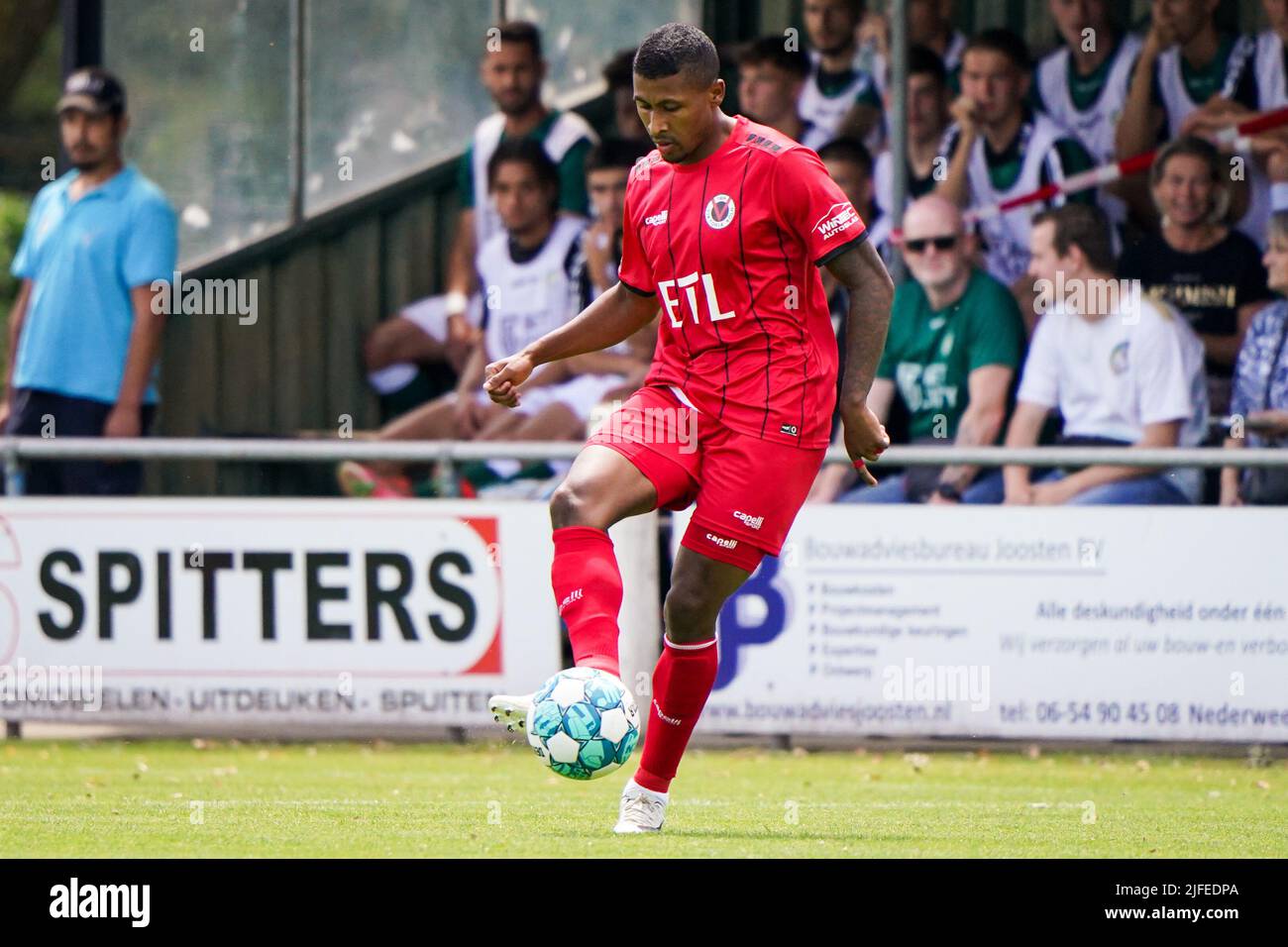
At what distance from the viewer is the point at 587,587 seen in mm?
6875

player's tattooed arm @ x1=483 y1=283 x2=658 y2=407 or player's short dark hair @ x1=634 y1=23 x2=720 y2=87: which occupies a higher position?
player's short dark hair @ x1=634 y1=23 x2=720 y2=87

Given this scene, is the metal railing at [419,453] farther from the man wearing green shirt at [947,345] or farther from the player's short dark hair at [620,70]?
the player's short dark hair at [620,70]

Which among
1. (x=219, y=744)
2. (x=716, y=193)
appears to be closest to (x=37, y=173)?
(x=219, y=744)

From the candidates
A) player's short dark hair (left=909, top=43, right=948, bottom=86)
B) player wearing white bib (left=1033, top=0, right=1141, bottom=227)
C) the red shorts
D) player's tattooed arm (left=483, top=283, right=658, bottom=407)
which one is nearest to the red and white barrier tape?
player wearing white bib (left=1033, top=0, right=1141, bottom=227)

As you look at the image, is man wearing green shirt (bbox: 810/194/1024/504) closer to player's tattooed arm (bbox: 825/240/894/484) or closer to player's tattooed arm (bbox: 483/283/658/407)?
player's tattooed arm (bbox: 483/283/658/407)

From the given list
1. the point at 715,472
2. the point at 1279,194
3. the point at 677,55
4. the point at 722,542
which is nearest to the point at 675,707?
the point at 722,542

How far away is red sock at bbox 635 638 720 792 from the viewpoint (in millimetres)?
7336

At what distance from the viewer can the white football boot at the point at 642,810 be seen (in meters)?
7.26

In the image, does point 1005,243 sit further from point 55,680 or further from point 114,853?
point 114,853

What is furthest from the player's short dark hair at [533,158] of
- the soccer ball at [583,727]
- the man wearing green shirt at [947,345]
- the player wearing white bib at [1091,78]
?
the soccer ball at [583,727]

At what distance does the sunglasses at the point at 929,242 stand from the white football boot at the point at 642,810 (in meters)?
5.29

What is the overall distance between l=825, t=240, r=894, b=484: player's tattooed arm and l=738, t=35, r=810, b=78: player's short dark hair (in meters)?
5.93

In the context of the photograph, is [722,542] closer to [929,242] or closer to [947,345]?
[947,345]

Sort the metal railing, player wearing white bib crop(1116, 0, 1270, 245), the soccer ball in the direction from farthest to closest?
player wearing white bib crop(1116, 0, 1270, 245)
the metal railing
the soccer ball
